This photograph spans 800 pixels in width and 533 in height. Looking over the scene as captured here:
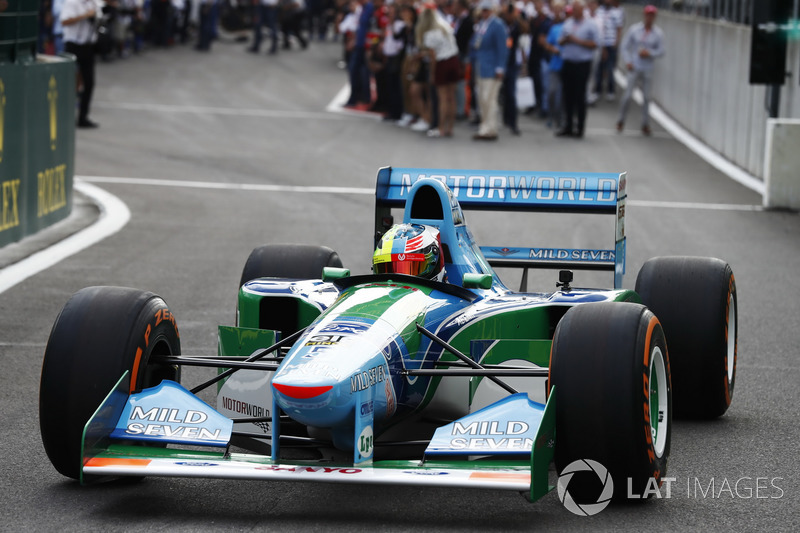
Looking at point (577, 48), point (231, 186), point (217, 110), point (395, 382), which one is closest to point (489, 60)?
point (577, 48)

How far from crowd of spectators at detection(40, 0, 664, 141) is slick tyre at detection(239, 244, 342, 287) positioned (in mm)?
13001

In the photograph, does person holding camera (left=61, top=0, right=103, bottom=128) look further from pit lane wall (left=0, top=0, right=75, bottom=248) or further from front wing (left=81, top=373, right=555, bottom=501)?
front wing (left=81, top=373, right=555, bottom=501)

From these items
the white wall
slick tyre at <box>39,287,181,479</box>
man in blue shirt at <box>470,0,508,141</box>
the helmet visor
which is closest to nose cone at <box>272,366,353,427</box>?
slick tyre at <box>39,287,181,479</box>

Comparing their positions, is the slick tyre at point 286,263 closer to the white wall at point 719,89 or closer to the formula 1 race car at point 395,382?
the formula 1 race car at point 395,382

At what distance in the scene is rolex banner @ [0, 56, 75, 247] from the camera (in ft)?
39.9

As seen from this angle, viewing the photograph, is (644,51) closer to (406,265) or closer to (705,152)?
(705,152)

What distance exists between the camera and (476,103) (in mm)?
24641

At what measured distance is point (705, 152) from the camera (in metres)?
22.3

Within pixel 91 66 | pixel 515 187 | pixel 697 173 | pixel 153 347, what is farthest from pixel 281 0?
pixel 153 347

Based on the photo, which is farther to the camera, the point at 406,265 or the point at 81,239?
the point at 81,239

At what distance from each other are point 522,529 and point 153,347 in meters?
1.89

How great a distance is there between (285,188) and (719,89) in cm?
919

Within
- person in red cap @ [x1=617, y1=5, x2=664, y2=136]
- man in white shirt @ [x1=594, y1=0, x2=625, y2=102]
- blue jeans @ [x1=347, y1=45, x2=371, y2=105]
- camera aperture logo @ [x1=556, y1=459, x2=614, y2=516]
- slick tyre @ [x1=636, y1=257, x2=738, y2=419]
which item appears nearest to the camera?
camera aperture logo @ [x1=556, y1=459, x2=614, y2=516]

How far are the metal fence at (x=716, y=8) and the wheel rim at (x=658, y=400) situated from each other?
1563 centimetres
